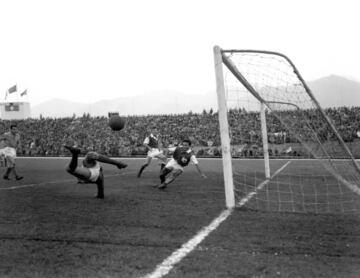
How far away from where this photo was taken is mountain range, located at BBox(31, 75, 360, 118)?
89.2m

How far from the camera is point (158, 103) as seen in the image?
154 metres

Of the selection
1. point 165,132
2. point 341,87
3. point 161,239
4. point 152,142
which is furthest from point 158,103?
point 161,239

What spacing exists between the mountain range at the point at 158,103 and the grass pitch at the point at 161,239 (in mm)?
71237

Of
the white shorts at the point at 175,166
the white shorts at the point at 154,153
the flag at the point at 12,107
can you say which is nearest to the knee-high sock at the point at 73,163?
the white shorts at the point at 175,166

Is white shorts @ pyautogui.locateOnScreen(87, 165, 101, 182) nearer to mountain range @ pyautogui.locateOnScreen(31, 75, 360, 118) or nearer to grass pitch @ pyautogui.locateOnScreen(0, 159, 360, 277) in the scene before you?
grass pitch @ pyautogui.locateOnScreen(0, 159, 360, 277)

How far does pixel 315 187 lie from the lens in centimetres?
1048

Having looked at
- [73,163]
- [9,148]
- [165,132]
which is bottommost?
[73,163]

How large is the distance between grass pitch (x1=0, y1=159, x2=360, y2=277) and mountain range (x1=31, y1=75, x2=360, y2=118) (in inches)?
2805

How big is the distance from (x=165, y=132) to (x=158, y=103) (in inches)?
4940

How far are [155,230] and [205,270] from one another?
180 centimetres

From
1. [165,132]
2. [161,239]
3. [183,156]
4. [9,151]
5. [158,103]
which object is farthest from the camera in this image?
[158,103]

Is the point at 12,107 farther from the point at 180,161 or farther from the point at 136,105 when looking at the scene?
the point at 136,105

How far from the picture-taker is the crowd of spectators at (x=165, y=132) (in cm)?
2230

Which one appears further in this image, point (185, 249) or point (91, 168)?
point (91, 168)
